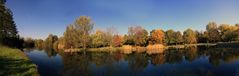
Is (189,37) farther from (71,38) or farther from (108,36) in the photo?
(71,38)

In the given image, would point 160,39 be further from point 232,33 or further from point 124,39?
point 232,33

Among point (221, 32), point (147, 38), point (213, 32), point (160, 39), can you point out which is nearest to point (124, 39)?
point (147, 38)

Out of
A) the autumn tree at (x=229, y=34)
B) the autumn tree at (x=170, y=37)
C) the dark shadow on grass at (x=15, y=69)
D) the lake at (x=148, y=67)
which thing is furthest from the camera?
the autumn tree at (x=170, y=37)

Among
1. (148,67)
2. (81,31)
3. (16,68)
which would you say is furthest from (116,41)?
(16,68)

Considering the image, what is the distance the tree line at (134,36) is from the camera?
9656cm

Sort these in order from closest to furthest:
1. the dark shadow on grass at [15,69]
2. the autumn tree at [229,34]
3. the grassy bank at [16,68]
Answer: the grassy bank at [16,68] < the dark shadow on grass at [15,69] < the autumn tree at [229,34]

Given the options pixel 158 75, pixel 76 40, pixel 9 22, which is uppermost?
pixel 9 22

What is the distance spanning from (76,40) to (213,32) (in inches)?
3240

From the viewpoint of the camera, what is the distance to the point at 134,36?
354 ft

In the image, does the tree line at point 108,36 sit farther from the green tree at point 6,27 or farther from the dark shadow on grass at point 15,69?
the dark shadow on grass at point 15,69

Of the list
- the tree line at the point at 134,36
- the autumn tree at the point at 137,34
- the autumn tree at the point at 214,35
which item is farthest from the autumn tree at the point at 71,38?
the autumn tree at the point at 214,35

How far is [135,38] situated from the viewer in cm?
10656

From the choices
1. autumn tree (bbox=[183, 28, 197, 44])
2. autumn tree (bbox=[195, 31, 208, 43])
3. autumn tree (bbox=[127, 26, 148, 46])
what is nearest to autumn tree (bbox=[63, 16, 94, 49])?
autumn tree (bbox=[127, 26, 148, 46])

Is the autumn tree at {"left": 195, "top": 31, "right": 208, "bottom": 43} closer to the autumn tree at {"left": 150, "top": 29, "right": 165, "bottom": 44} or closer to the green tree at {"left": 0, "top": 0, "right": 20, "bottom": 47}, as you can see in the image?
Result: the autumn tree at {"left": 150, "top": 29, "right": 165, "bottom": 44}
